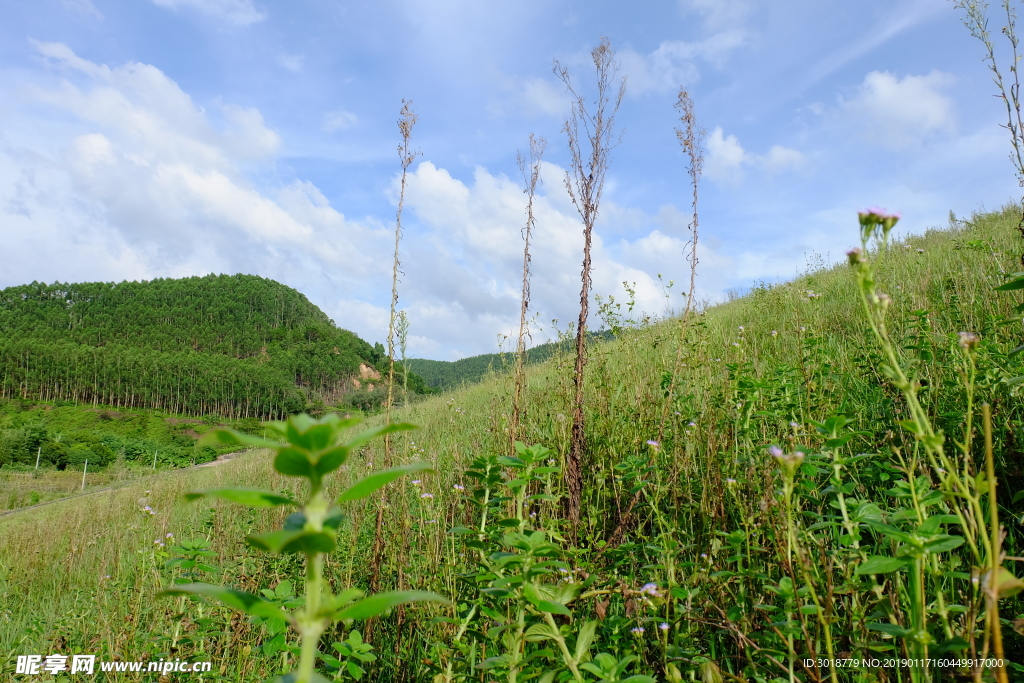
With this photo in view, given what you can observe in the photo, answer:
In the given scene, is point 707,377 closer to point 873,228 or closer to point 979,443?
point 979,443

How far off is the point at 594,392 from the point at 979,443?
9.35 ft

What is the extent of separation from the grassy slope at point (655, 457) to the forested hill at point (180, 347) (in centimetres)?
8579

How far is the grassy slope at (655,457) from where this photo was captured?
2664 mm

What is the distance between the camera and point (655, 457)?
2574 millimetres

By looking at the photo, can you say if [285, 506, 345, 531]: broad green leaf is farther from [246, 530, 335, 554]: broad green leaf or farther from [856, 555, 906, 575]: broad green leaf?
[856, 555, 906, 575]: broad green leaf

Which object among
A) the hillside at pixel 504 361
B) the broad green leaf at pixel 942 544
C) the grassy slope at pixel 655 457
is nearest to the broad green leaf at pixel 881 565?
the broad green leaf at pixel 942 544

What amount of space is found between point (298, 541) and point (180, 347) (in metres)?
126

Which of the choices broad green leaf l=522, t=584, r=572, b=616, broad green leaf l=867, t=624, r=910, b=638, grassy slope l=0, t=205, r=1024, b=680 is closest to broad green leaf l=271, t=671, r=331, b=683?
broad green leaf l=522, t=584, r=572, b=616

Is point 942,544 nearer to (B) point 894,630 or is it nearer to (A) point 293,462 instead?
(B) point 894,630

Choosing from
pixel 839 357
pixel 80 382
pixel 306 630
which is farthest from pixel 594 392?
pixel 80 382

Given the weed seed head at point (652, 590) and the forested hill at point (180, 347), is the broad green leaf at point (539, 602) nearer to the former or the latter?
the weed seed head at point (652, 590)

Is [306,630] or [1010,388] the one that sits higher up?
[1010,388]

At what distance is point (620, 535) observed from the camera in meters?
2.85

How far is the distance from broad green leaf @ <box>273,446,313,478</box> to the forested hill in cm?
9128
